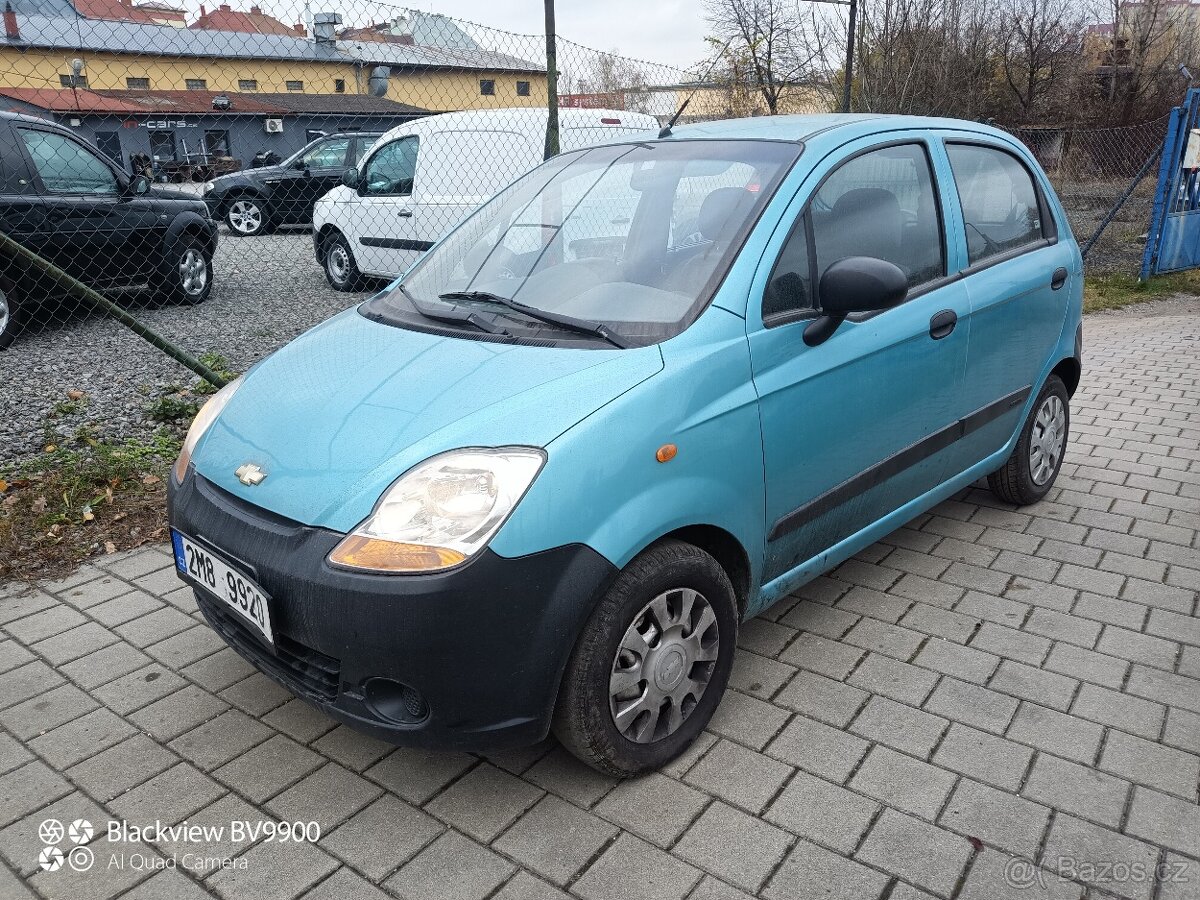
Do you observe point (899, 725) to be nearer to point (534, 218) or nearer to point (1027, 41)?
point (534, 218)

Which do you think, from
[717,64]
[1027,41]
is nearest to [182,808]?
[717,64]

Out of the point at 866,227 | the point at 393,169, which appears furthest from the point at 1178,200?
the point at 866,227

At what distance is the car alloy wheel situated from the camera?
1490 cm

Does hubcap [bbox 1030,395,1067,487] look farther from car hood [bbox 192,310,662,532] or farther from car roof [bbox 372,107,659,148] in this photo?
car roof [bbox 372,107,659,148]

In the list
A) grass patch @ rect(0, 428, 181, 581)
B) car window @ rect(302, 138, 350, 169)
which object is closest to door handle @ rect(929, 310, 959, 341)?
grass patch @ rect(0, 428, 181, 581)

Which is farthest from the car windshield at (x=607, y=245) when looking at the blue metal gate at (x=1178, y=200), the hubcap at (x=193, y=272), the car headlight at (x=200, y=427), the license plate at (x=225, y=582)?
the blue metal gate at (x=1178, y=200)

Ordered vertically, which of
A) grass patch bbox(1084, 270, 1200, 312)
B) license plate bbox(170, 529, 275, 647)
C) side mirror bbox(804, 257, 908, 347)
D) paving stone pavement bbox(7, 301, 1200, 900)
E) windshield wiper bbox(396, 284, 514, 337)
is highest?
side mirror bbox(804, 257, 908, 347)

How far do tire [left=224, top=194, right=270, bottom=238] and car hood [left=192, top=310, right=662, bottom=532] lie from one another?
43.4 ft

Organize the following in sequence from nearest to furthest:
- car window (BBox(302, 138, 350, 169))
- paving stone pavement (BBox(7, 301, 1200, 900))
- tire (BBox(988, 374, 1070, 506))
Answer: paving stone pavement (BBox(7, 301, 1200, 900))
tire (BBox(988, 374, 1070, 506))
car window (BBox(302, 138, 350, 169))

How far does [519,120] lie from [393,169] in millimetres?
1497

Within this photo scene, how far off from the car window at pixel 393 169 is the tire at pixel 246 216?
5.97 meters

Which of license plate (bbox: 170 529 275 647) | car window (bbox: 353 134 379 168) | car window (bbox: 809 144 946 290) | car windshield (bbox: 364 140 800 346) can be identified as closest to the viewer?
license plate (bbox: 170 529 275 647)

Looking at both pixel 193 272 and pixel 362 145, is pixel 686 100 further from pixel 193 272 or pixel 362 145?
pixel 362 145

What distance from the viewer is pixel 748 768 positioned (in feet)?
8.74
